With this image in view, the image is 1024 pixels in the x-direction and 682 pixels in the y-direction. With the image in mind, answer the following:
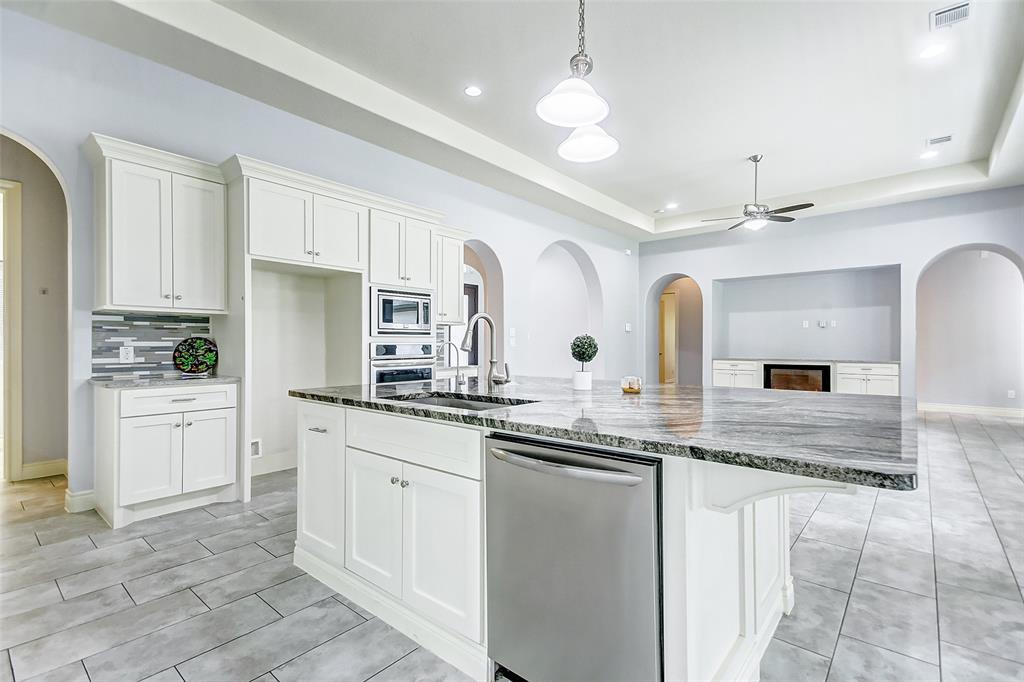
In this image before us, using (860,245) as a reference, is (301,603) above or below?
below

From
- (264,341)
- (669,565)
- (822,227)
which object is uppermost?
(822,227)

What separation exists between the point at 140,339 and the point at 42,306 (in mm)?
1354

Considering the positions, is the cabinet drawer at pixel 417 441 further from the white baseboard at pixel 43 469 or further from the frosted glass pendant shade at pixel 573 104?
the white baseboard at pixel 43 469

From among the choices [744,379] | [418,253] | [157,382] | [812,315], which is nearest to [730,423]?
[157,382]

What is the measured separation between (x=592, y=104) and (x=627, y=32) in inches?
63.6

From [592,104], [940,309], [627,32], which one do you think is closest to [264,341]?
[592,104]

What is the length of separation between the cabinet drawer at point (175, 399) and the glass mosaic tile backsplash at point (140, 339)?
0.37 metres

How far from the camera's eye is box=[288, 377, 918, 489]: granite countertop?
3.08 feet

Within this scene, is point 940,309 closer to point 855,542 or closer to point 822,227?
point 822,227

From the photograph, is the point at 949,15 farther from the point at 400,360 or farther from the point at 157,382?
the point at 157,382

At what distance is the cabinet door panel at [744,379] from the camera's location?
24.3ft

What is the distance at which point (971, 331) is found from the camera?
7379 millimetres

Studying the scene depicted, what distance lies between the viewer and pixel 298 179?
3.52 metres

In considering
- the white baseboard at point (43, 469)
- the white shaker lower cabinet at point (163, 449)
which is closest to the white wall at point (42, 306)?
the white baseboard at point (43, 469)
